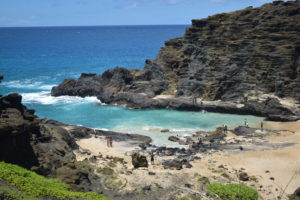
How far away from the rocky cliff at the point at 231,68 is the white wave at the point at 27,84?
646 inches

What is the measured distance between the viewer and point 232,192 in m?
23.7

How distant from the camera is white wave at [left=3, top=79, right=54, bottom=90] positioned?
79.1m

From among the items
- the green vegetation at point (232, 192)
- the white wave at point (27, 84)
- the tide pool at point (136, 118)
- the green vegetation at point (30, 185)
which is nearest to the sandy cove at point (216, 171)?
the green vegetation at point (232, 192)

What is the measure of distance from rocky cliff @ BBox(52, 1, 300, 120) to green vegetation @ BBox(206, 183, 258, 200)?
27.7 m

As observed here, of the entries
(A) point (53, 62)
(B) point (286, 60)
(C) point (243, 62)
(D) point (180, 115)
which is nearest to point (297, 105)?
(B) point (286, 60)

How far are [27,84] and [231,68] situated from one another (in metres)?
47.0

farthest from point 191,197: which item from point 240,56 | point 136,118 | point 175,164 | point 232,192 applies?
point 240,56

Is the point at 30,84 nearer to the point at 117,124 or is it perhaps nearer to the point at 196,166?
the point at 117,124

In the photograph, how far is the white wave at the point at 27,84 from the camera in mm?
79125

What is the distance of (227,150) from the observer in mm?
37625

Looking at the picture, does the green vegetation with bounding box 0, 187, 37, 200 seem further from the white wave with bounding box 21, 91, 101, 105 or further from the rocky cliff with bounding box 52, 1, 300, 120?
the white wave with bounding box 21, 91, 101, 105

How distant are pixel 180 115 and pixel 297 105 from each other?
648 inches

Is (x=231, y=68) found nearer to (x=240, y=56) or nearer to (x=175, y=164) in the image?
(x=240, y=56)

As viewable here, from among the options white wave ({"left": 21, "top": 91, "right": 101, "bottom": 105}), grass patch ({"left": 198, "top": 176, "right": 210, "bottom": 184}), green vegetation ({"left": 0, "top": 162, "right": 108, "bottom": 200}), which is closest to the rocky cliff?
white wave ({"left": 21, "top": 91, "right": 101, "bottom": 105})
